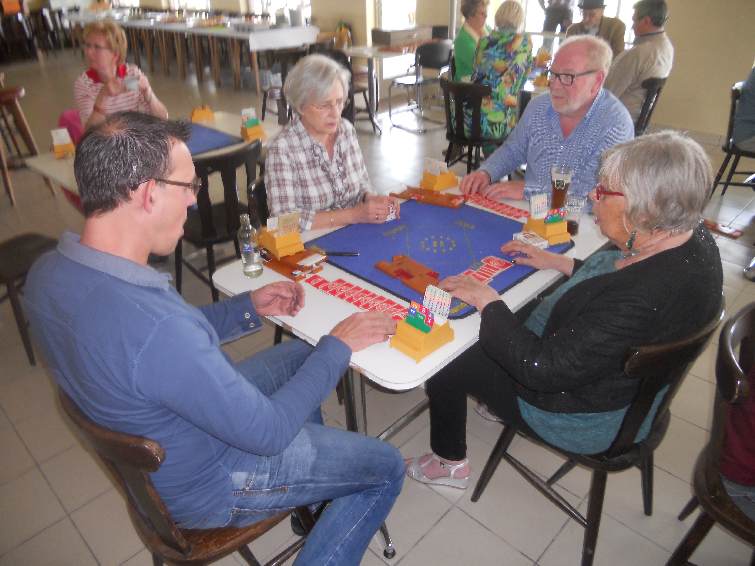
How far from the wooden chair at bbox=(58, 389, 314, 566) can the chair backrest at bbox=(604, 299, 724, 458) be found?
89 centimetres

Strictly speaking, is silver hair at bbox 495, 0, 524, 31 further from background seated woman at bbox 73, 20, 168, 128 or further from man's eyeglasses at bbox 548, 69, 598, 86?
background seated woman at bbox 73, 20, 168, 128

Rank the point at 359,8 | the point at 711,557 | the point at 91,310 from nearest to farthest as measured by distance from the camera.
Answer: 1. the point at 91,310
2. the point at 711,557
3. the point at 359,8

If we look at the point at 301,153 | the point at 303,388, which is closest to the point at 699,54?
the point at 301,153

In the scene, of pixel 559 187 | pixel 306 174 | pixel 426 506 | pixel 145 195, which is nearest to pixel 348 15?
pixel 306 174

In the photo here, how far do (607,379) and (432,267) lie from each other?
0.58 metres

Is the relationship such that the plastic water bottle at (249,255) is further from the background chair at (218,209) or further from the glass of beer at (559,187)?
the glass of beer at (559,187)

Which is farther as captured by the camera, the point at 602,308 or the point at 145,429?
the point at 602,308

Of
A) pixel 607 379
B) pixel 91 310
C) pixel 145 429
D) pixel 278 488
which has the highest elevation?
pixel 91 310

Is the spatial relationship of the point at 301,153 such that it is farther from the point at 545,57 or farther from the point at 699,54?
the point at 699,54

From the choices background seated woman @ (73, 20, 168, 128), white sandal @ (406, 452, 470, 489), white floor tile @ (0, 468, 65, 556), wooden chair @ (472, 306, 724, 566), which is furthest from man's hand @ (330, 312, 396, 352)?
background seated woman @ (73, 20, 168, 128)

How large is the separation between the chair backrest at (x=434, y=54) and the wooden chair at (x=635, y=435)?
510cm

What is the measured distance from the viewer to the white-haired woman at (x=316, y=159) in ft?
6.22

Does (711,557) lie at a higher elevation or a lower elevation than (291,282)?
lower

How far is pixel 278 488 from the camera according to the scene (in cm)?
121
